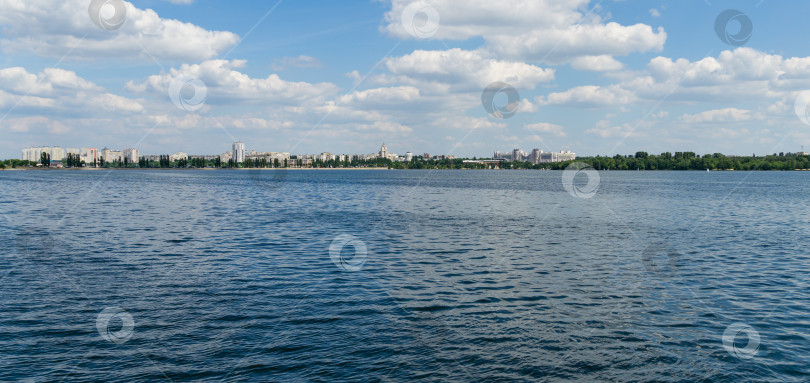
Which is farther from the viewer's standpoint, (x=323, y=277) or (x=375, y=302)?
(x=323, y=277)

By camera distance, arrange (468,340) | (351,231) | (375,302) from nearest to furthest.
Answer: (468,340) → (375,302) → (351,231)

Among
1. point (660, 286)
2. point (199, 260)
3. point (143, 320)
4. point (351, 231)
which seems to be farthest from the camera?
point (351, 231)

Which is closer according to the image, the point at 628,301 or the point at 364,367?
the point at 364,367

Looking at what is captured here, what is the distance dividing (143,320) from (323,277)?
991 centimetres

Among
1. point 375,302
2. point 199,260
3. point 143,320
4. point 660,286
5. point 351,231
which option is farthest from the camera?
point 351,231

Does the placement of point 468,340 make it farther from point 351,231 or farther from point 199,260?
point 351,231

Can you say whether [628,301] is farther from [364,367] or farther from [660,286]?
[364,367]

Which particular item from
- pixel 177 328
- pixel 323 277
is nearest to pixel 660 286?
pixel 323 277

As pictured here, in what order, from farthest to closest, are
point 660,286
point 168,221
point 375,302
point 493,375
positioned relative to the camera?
point 168,221 < point 660,286 < point 375,302 < point 493,375

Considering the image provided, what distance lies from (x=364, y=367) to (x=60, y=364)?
915cm

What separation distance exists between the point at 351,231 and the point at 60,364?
3454cm

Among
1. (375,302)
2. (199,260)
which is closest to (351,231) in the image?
(199,260)

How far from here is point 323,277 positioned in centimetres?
2850

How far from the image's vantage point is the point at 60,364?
16.0 meters
